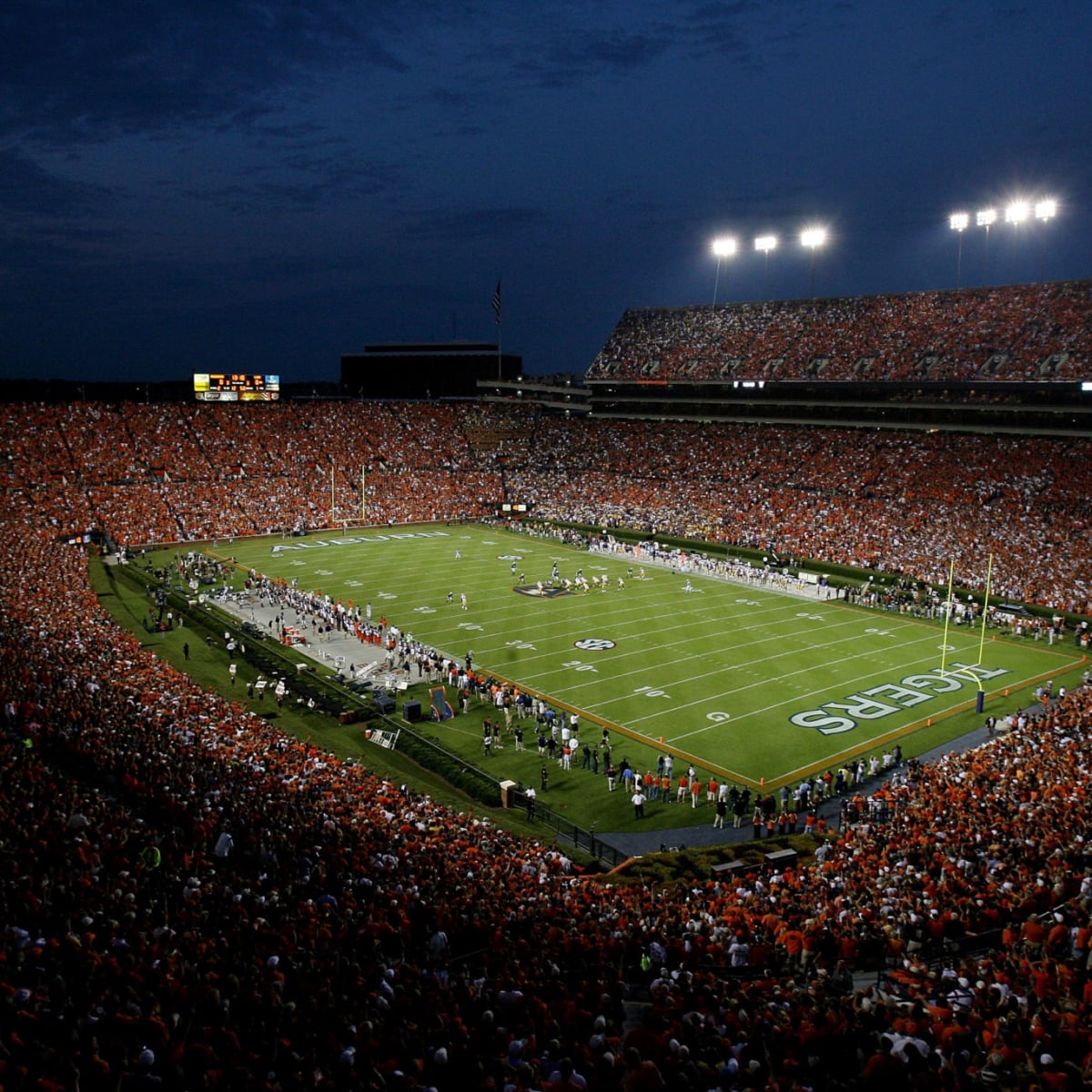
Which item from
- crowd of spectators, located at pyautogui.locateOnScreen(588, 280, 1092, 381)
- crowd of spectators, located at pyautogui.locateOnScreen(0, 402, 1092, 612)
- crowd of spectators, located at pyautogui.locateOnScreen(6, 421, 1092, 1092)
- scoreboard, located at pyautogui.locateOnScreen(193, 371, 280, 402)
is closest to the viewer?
crowd of spectators, located at pyautogui.locateOnScreen(6, 421, 1092, 1092)

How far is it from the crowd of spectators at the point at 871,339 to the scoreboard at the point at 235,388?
84.3 ft

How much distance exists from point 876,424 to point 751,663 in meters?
31.5

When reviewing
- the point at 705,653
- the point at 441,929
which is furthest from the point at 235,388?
the point at 441,929

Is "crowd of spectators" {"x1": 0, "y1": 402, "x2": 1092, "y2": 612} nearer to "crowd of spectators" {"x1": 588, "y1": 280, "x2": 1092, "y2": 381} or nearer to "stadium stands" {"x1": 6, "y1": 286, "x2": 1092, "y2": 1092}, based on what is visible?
"crowd of spectators" {"x1": 588, "y1": 280, "x2": 1092, "y2": 381}

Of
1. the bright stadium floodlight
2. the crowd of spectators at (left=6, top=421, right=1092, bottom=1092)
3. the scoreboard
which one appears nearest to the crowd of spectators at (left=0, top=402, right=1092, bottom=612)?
the scoreboard

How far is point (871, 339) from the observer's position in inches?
2255

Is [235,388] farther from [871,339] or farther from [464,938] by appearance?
[464,938]

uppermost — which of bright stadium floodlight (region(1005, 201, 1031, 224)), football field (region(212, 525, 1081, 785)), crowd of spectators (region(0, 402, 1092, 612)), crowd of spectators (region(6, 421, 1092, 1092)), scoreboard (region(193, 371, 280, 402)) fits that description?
bright stadium floodlight (region(1005, 201, 1031, 224))

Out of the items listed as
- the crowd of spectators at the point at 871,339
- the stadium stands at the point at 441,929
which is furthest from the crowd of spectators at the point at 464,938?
the crowd of spectators at the point at 871,339

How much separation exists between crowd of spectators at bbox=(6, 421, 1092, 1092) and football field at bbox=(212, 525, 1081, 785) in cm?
627

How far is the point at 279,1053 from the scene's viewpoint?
6543mm

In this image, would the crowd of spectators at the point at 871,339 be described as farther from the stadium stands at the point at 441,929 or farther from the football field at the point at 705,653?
the stadium stands at the point at 441,929

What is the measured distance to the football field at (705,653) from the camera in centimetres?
2406

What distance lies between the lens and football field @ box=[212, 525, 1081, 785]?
24.1 m
